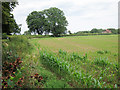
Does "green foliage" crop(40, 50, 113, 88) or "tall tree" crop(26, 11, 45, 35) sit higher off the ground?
"tall tree" crop(26, 11, 45, 35)

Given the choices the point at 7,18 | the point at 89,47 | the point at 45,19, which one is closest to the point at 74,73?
the point at 89,47

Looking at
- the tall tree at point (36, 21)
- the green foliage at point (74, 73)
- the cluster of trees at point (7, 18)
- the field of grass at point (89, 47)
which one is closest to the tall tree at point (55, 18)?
the tall tree at point (36, 21)

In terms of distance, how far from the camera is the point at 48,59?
3.75m

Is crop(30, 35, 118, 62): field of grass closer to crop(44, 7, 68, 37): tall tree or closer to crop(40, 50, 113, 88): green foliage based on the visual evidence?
crop(40, 50, 113, 88): green foliage

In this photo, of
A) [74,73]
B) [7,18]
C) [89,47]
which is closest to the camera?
[74,73]

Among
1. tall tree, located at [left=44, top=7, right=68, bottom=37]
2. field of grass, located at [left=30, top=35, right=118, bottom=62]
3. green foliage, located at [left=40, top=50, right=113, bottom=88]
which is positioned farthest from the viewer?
tall tree, located at [left=44, top=7, right=68, bottom=37]

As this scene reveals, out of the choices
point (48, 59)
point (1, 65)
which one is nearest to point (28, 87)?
point (1, 65)

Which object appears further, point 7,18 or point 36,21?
point 36,21

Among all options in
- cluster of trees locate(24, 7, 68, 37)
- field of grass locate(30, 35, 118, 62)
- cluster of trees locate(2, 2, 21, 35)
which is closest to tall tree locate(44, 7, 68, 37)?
cluster of trees locate(24, 7, 68, 37)

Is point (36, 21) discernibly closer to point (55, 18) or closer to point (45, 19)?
point (45, 19)

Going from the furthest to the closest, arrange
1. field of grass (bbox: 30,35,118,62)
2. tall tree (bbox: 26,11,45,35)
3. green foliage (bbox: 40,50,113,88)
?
tall tree (bbox: 26,11,45,35)
field of grass (bbox: 30,35,118,62)
green foliage (bbox: 40,50,113,88)

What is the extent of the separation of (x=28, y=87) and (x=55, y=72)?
1.01 metres

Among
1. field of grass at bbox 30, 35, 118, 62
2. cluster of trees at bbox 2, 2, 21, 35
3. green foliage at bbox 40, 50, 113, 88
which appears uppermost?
cluster of trees at bbox 2, 2, 21, 35

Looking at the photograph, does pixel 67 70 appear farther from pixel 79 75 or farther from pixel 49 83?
pixel 49 83
